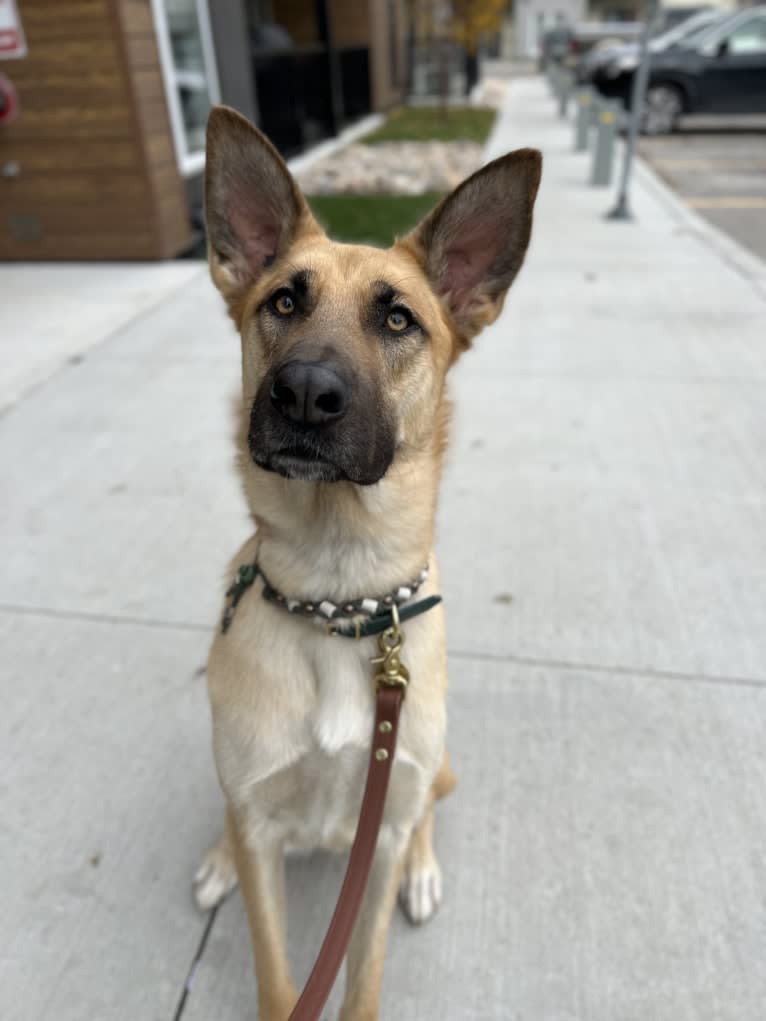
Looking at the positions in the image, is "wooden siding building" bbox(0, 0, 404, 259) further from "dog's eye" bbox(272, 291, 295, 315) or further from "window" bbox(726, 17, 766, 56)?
"window" bbox(726, 17, 766, 56)

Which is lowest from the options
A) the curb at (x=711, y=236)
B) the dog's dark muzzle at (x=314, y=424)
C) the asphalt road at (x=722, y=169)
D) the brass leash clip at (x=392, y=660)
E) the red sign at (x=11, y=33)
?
the asphalt road at (x=722, y=169)

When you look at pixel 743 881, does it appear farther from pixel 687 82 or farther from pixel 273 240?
pixel 687 82

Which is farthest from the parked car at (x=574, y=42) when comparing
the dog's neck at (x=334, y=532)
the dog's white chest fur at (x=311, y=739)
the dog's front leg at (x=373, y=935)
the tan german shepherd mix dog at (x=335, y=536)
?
the dog's front leg at (x=373, y=935)

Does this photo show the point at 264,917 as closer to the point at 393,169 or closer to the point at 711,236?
the point at 711,236

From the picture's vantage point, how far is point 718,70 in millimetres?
14211

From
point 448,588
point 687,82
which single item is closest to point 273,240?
point 448,588

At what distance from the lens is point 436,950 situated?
1.87 meters

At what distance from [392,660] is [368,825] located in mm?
335

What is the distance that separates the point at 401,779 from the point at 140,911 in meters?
0.88

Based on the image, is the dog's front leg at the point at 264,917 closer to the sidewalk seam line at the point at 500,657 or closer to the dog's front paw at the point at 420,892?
the dog's front paw at the point at 420,892

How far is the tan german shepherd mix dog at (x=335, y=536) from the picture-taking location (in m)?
1.58

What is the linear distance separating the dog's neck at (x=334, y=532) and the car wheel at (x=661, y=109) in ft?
53.5

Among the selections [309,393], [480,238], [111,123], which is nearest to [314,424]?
[309,393]

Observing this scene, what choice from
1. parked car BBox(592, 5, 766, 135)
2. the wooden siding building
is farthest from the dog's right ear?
parked car BBox(592, 5, 766, 135)
